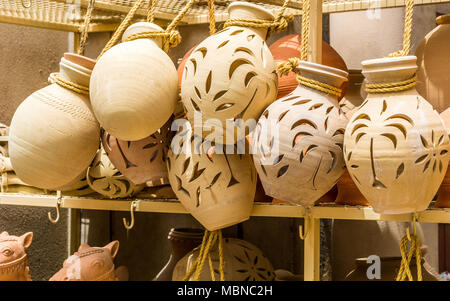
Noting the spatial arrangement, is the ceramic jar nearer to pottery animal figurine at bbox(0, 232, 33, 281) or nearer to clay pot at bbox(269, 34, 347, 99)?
clay pot at bbox(269, 34, 347, 99)

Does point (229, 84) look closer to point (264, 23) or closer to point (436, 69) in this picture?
point (264, 23)

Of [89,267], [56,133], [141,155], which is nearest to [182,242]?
[89,267]

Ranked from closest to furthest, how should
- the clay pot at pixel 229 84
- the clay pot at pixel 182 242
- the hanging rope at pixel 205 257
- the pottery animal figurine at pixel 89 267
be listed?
the clay pot at pixel 229 84
the hanging rope at pixel 205 257
the pottery animal figurine at pixel 89 267
the clay pot at pixel 182 242

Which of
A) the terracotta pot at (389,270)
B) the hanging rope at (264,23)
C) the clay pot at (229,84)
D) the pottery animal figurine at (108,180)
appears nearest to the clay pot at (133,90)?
the clay pot at (229,84)

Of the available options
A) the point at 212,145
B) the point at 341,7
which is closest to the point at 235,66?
the point at 212,145

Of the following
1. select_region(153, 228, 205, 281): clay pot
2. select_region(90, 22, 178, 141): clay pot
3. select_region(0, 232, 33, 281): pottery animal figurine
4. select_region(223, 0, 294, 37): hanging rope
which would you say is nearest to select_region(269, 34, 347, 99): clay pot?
select_region(223, 0, 294, 37): hanging rope

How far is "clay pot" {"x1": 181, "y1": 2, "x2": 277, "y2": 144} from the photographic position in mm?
1037

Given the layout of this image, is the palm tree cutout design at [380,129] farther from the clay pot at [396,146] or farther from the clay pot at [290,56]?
the clay pot at [290,56]

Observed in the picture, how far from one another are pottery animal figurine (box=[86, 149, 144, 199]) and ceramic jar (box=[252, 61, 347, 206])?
43 centimetres

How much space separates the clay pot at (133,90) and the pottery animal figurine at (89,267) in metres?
0.47

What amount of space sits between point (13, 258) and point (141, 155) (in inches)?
21.4

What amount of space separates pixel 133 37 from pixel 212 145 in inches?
11.2

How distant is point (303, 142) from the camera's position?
99cm

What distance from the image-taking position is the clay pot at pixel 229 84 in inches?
40.8
